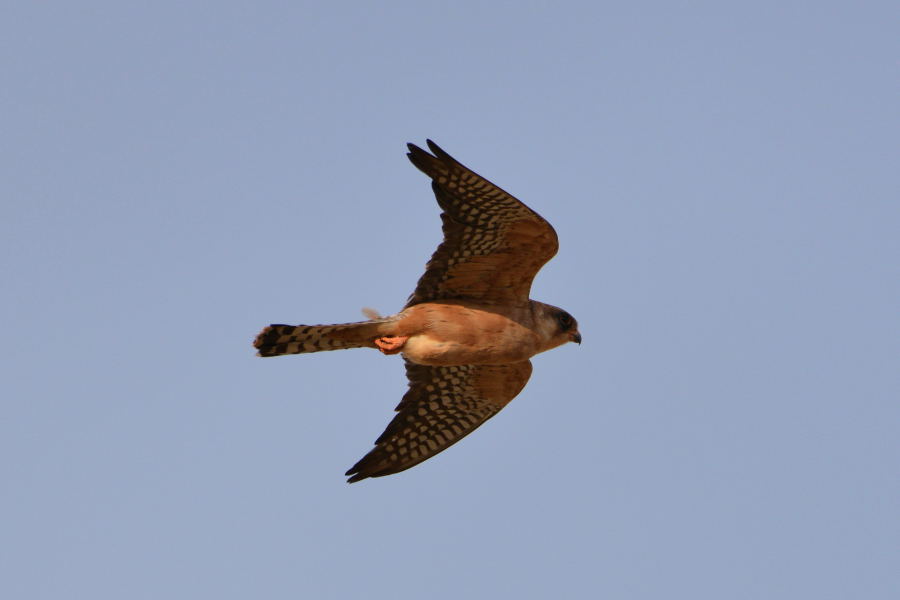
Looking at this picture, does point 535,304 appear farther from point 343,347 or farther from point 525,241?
point 343,347

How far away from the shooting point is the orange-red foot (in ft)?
40.6

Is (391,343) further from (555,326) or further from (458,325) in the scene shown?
(555,326)

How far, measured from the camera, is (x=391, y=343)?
12398 millimetres

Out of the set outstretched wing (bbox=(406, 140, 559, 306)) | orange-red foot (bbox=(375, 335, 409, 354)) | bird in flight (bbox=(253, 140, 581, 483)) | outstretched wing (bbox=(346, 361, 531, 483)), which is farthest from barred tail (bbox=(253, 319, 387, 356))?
outstretched wing (bbox=(346, 361, 531, 483))

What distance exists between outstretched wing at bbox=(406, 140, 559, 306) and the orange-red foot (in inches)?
16.4

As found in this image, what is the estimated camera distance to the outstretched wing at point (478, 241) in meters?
11.8

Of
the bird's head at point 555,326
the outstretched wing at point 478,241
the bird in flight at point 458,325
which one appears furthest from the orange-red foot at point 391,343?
the bird's head at point 555,326

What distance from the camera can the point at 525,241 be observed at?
479 inches

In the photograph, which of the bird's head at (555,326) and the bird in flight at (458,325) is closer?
the bird in flight at (458,325)

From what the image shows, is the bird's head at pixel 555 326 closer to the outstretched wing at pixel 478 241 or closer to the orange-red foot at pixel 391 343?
the outstretched wing at pixel 478 241

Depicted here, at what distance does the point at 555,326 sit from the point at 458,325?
1.15 m

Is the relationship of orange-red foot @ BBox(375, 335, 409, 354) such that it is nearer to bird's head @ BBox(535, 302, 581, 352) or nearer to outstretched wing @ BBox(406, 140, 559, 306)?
outstretched wing @ BBox(406, 140, 559, 306)

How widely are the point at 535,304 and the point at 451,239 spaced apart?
1195mm

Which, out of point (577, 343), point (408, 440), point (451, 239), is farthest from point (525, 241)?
point (408, 440)
